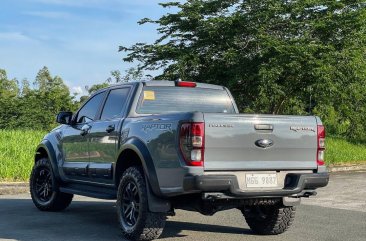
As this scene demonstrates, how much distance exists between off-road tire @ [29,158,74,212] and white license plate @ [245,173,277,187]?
3.74m

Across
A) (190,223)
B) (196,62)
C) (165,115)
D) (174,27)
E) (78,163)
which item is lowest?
Answer: (190,223)

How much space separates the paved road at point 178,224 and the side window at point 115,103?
148cm

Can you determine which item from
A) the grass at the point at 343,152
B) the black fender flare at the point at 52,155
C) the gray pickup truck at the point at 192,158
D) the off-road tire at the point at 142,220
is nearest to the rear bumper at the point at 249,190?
the gray pickup truck at the point at 192,158

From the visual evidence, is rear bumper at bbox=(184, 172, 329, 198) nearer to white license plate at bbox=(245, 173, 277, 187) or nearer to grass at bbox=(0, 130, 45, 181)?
white license plate at bbox=(245, 173, 277, 187)

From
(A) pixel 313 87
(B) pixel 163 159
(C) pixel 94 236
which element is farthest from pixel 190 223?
(A) pixel 313 87

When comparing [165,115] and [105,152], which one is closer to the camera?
[165,115]

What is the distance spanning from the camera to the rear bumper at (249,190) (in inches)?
215

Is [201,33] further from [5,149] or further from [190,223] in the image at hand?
[190,223]

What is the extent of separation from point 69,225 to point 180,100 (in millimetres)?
2238

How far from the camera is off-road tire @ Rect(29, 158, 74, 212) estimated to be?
28.0 feet

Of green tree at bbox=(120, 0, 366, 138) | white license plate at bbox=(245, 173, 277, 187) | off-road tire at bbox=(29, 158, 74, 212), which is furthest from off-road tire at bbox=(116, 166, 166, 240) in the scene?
green tree at bbox=(120, 0, 366, 138)

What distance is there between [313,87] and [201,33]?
4948 mm

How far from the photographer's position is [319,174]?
6215 mm

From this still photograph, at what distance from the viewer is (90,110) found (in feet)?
26.6
